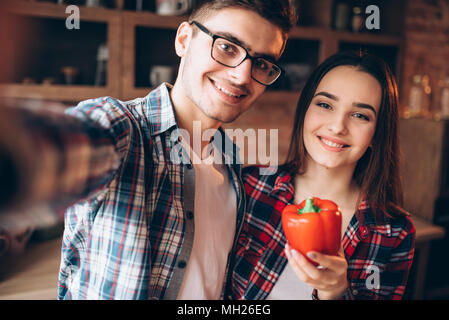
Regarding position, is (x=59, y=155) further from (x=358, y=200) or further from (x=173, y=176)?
(x=358, y=200)

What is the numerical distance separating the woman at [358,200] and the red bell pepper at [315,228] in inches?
9.0

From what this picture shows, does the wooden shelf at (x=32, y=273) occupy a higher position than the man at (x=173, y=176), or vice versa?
the man at (x=173, y=176)

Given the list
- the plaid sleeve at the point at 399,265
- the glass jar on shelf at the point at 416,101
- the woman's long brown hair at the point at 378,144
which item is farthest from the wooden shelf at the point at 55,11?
the glass jar on shelf at the point at 416,101

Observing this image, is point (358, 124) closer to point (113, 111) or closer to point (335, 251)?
point (335, 251)

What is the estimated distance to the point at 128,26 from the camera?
1719 millimetres

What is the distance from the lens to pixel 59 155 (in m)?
0.46

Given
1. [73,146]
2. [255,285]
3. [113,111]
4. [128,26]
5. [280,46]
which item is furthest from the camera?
[128,26]

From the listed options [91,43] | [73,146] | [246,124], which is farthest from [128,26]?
[73,146]

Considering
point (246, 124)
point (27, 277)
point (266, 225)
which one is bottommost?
point (27, 277)

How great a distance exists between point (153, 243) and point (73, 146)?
43 centimetres

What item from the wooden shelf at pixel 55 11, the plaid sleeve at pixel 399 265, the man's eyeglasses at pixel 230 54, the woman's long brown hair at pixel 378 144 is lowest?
the plaid sleeve at pixel 399 265

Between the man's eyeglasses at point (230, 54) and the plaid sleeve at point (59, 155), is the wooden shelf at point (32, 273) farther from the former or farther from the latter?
the man's eyeglasses at point (230, 54)

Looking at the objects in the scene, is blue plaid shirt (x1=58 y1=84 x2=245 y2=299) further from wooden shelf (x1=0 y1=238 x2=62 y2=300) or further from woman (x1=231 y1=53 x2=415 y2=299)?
wooden shelf (x1=0 y1=238 x2=62 y2=300)

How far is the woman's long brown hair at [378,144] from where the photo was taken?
1.12 meters
